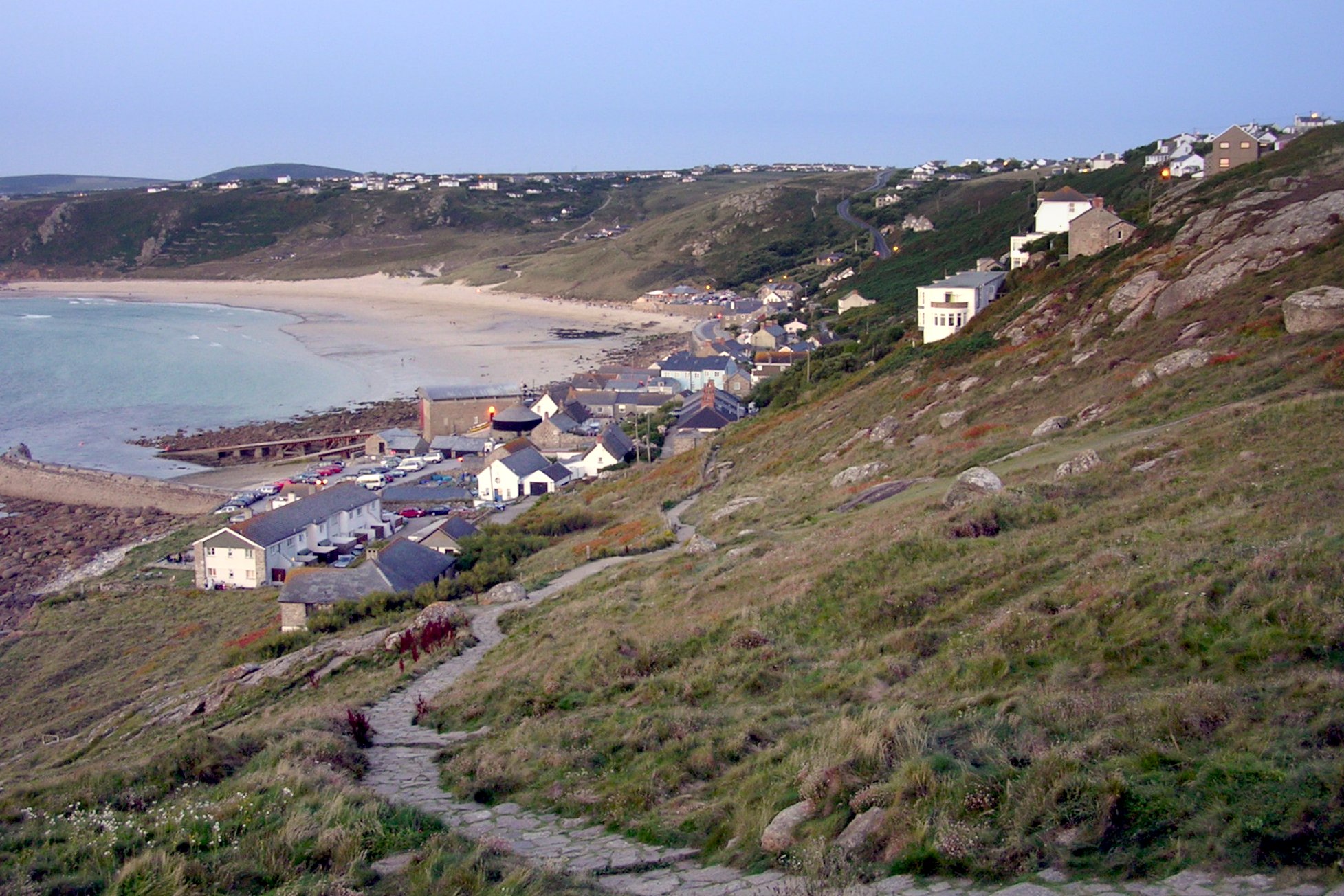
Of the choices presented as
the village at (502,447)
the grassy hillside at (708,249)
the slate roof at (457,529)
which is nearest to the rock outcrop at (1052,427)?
the village at (502,447)

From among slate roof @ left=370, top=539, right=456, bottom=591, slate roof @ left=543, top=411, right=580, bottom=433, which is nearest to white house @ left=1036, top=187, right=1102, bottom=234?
slate roof @ left=543, top=411, right=580, bottom=433

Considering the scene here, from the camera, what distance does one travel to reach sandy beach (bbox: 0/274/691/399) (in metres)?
73.9

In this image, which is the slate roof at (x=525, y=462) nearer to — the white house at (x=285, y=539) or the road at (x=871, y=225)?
the white house at (x=285, y=539)

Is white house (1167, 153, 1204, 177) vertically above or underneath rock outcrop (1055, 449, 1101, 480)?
above

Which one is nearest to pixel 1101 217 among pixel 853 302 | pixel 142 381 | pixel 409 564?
pixel 409 564

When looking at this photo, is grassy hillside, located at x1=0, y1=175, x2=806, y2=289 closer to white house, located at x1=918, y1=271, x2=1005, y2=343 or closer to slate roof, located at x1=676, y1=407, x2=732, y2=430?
slate roof, located at x1=676, y1=407, x2=732, y2=430

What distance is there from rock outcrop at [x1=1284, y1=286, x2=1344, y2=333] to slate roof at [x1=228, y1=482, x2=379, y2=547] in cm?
2607

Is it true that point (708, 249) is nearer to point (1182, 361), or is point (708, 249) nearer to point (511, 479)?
point (511, 479)

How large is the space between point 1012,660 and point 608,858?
4135 mm

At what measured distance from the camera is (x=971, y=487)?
49.5ft

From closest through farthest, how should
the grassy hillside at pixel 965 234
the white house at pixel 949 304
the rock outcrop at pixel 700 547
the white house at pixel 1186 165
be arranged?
1. the rock outcrop at pixel 700 547
2. the white house at pixel 949 304
3. the grassy hillside at pixel 965 234
4. the white house at pixel 1186 165

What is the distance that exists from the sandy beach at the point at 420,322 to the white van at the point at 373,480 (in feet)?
79.7

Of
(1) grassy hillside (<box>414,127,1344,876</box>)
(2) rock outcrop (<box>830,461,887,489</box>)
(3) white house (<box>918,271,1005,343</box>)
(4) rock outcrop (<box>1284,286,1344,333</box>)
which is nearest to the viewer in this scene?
(1) grassy hillside (<box>414,127,1344,876</box>)

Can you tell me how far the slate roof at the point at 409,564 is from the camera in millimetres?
22719
